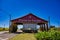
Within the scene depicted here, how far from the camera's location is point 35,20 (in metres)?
44.6

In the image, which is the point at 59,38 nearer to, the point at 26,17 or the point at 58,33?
the point at 58,33

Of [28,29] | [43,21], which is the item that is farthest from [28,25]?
[43,21]

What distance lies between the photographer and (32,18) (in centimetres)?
4494

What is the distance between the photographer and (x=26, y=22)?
44.8 m

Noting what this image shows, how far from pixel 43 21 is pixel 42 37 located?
31641 mm

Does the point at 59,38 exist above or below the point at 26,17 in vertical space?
below

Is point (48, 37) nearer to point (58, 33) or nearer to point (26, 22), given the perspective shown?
point (58, 33)

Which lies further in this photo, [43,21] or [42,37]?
[43,21]

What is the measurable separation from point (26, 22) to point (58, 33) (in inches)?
1299

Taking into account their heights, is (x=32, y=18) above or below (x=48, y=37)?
above

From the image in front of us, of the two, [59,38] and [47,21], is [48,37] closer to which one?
[59,38]

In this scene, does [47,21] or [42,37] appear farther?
[47,21]

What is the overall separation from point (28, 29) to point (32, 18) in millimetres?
3538

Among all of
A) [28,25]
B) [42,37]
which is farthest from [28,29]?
[42,37]
